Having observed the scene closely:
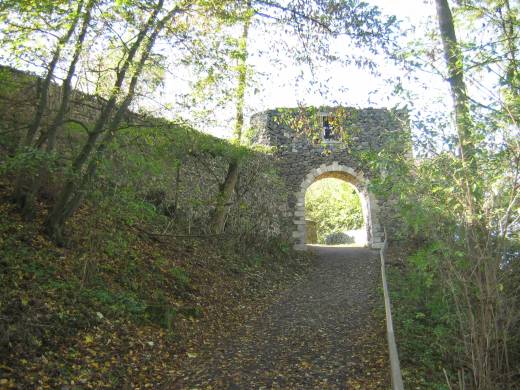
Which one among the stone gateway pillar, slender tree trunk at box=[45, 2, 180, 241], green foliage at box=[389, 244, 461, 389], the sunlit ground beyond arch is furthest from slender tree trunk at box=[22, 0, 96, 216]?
the sunlit ground beyond arch

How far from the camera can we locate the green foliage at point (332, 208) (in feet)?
81.3

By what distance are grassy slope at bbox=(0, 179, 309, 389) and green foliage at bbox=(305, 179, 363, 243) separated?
17.3m

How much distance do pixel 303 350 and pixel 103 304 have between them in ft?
8.15

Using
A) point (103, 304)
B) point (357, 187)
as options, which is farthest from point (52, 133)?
point (357, 187)

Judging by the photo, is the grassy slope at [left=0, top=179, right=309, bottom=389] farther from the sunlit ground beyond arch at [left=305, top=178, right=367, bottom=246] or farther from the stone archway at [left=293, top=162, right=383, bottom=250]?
the sunlit ground beyond arch at [left=305, top=178, right=367, bottom=246]

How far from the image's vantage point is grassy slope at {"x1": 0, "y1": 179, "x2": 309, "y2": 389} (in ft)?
12.3

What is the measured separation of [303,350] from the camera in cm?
521

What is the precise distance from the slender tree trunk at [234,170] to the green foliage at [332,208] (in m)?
14.0

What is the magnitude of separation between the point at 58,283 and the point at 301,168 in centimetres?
1161

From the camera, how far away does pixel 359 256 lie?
13398 millimetres

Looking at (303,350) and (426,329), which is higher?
(426,329)

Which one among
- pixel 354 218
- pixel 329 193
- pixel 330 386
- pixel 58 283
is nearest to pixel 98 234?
pixel 58 283

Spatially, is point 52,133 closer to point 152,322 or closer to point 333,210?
point 152,322

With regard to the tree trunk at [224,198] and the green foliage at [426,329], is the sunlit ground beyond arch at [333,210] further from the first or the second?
the green foliage at [426,329]
